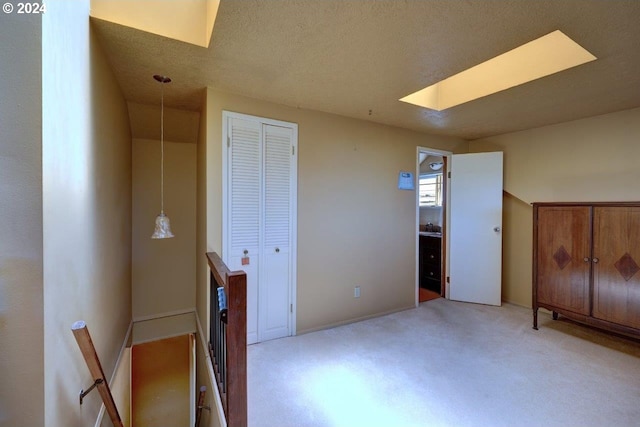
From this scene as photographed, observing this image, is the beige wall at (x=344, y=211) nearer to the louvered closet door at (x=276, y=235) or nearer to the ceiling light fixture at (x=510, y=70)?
the louvered closet door at (x=276, y=235)

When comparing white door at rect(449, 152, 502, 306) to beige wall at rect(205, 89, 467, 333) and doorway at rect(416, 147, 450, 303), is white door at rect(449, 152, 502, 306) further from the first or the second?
beige wall at rect(205, 89, 467, 333)

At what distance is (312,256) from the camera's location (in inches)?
116

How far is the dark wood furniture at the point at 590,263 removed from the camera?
2.38 metres

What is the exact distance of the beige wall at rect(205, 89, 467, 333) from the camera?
8.71ft

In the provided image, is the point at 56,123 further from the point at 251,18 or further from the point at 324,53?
the point at 324,53

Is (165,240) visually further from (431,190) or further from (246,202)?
(431,190)

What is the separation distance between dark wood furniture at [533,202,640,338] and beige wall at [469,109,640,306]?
2.03ft

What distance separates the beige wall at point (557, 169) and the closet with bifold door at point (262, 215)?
3.00 metres

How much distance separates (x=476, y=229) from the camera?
12.5 ft

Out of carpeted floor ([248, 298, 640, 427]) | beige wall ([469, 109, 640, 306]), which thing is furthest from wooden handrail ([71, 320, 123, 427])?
beige wall ([469, 109, 640, 306])

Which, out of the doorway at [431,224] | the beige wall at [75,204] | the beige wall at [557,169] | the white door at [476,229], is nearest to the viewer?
the beige wall at [75,204]

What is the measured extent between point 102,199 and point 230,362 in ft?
5.19

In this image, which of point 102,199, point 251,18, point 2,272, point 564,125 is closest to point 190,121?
point 102,199

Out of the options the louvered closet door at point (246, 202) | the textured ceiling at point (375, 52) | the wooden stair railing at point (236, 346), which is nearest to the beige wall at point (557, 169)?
the textured ceiling at point (375, 52)
